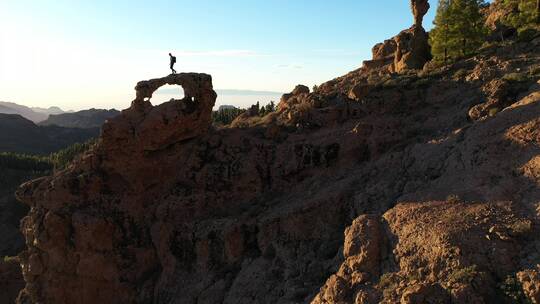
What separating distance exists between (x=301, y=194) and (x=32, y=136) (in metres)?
175

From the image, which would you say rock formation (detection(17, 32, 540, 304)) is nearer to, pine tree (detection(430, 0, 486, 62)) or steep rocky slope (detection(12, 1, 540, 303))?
steep rocky slope (detection(12, 1, 540, 303))

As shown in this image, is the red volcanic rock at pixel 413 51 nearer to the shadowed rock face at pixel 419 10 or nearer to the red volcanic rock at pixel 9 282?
the shadowed rock face at pixel 419 10

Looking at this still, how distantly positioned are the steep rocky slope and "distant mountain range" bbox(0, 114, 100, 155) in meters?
143

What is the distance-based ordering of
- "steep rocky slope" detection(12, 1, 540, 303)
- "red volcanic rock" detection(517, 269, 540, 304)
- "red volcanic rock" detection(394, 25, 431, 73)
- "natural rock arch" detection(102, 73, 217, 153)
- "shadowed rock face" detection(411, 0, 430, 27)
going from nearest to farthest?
"red volcanic rock" detection(517, 269, 540, 304), "steep rocky slope" detection(12, 1, 540, 303), "natural rock arch" detection(102, 73, 217, 153), "red volcanic rock" detection(394, 25, 431, 73), "shadowed rock face" detection(411, 0, 430, 27)

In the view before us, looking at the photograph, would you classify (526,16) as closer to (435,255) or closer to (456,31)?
(456,31)

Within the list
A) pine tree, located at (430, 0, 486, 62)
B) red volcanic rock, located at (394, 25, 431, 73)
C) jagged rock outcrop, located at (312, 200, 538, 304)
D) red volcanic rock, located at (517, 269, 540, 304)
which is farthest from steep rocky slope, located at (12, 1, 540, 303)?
red volcanic rock, located at (394, 25, 431, 73)

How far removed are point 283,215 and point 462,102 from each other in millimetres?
10538

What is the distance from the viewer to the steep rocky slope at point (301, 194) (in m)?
15.3

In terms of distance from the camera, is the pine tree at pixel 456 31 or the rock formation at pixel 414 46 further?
the rock formation at pixel 414 46

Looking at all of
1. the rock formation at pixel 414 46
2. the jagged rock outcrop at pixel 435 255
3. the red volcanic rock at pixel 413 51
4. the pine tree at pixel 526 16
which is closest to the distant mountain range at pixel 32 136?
the rock formation at pixel 414 46

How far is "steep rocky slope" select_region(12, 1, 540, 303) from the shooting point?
50.2ft

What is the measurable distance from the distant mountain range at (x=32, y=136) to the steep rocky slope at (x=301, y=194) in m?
Answer: 143

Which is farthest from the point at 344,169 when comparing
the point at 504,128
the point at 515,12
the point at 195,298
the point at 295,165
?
the point at 515,12

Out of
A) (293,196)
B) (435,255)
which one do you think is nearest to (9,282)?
(293,196)
